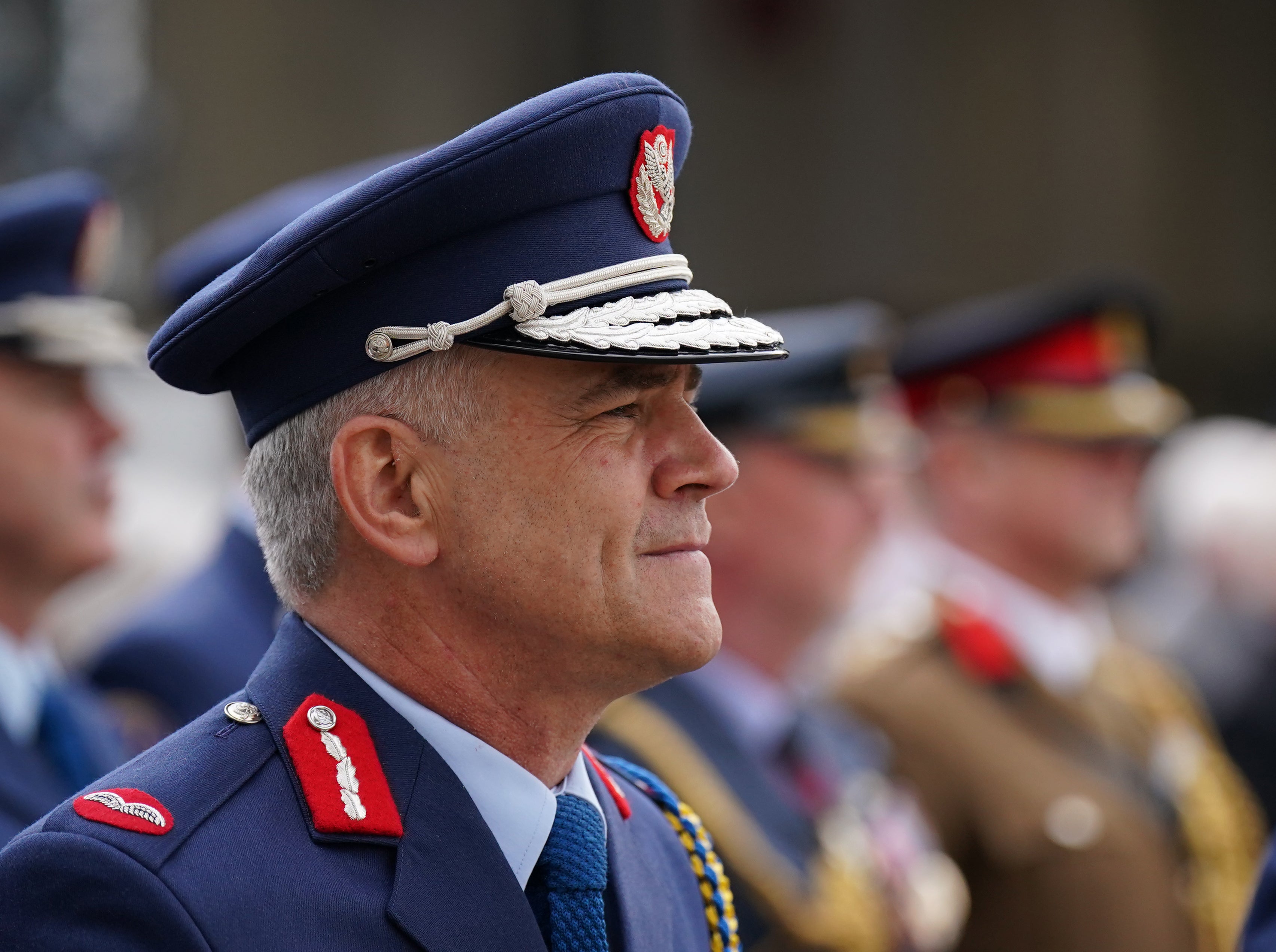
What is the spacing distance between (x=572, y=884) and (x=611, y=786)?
270 mm

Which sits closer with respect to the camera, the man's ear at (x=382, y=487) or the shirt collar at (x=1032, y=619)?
the man's ear at (x=382, y=487)

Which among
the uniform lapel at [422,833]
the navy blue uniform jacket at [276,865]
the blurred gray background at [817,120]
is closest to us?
the navy blue uniform jacket at [276,865]

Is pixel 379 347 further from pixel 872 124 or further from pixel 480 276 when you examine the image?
pixel 872 124

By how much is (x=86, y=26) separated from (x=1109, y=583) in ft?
21.8

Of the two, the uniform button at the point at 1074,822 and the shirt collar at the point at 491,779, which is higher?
the shirt collar at the point at 491,779

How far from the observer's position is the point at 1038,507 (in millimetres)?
5191

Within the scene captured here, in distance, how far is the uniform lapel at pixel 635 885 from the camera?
196cm

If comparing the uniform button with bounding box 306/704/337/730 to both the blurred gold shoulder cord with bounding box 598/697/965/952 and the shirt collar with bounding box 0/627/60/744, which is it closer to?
the shirt collar with bounding box 0/627/60/744

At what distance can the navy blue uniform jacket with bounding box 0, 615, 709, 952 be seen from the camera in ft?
5.46

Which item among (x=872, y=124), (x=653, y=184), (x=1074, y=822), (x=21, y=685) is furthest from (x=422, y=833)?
(x=872, y=124)

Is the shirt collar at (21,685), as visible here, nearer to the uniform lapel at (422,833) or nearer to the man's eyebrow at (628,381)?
the uniform lapel at (422,833)

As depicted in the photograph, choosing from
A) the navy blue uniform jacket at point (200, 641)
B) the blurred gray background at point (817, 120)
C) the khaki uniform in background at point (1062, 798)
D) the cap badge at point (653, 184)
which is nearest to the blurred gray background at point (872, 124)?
the blurred gray background at point (817, 120)

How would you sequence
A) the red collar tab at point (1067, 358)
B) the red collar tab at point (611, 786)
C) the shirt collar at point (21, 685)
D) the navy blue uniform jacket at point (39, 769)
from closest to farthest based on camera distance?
the red collar tab at point (611, 786) < the navy blue uniform jacket at point (39, 769) < the shirt collar at point (21, 685) < the red collar tab at point (1067, 358)

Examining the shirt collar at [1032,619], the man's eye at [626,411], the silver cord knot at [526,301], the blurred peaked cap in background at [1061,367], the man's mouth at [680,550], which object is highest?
the silver cord knot at [526,301]
